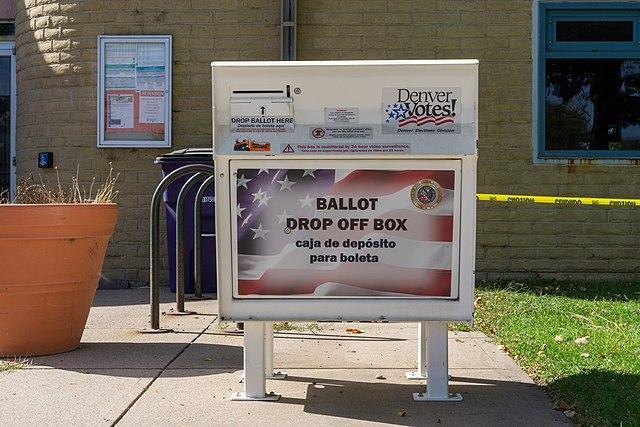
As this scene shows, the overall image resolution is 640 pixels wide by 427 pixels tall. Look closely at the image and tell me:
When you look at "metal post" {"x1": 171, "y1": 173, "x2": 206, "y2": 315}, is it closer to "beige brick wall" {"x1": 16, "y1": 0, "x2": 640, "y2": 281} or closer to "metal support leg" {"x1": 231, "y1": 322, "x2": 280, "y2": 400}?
"beige brick wall" {"x1": 16, "y1": 0, "x2": 640, "y2": 281}

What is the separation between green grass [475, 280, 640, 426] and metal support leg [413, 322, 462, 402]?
2.01 feet

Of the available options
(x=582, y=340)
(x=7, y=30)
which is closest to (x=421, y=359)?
(x=582, y=340)

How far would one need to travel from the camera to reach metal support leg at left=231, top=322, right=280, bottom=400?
4801 mm

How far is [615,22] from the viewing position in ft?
30.8

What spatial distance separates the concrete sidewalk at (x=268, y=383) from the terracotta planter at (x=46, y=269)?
0.19m

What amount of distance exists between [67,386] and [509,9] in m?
6.33

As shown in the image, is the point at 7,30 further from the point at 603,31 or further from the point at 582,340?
the point at 582,340

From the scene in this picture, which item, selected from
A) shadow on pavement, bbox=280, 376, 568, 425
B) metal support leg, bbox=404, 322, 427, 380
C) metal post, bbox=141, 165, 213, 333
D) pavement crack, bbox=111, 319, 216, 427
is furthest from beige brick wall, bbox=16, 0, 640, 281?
shadow on pavement, bbox=280, 376, 568, 425

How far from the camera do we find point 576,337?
628cm

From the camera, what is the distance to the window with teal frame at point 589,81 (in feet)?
30.7

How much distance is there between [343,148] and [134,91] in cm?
542

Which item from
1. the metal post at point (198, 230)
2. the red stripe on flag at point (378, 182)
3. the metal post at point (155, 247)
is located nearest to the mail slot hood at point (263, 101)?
the red stripe on flag at point (378, 182)

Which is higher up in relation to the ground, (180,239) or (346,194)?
(346,194)

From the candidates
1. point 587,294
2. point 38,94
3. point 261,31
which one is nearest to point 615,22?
point 587,294
